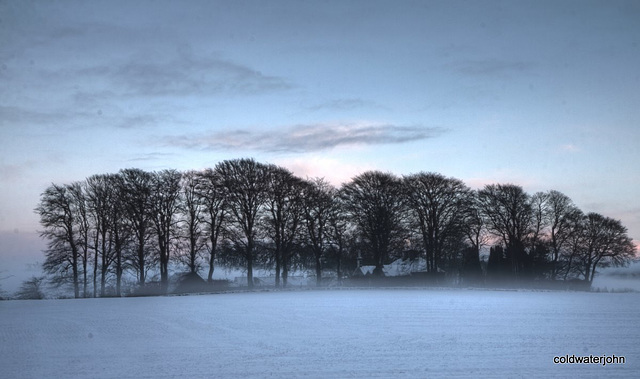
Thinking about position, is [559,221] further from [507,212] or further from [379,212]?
[379,212]

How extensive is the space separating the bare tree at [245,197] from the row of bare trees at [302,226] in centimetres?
12

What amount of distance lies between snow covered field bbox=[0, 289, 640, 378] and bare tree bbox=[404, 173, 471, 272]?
3754cm

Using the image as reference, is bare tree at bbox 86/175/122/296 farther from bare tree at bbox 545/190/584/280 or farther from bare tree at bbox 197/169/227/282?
bare tree at bbox 545/190/584/280

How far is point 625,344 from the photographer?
19297mm

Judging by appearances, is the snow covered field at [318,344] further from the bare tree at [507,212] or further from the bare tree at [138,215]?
the bare tree at [507,212]

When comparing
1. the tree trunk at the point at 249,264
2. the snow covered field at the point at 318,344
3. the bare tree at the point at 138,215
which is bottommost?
the snow covered field at the point at 318,344

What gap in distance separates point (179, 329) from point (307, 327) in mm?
5640

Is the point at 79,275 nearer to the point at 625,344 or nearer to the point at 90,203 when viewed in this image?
the point at 90,203

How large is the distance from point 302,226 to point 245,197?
8624 mm

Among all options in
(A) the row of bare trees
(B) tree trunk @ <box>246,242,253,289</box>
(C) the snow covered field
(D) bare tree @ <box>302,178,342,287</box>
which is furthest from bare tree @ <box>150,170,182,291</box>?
(C) the snow covered field

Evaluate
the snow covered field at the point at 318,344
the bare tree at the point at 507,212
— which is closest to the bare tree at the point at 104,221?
the snow covered field at the point at 318,344

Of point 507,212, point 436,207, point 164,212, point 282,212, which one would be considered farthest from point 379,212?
point 164,212

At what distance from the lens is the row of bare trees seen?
5991cm

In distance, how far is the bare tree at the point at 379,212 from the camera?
231 feet
